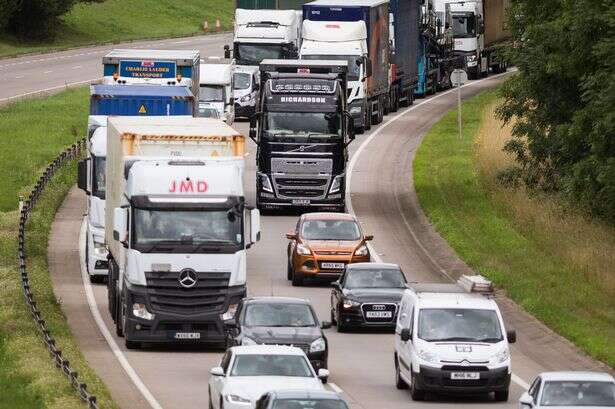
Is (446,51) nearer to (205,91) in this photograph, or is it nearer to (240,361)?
(205,91)

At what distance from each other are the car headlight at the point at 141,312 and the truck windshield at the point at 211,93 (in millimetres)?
42142

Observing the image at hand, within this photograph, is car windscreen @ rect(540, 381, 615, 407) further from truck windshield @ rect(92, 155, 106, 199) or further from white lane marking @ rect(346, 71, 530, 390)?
truck windshield @ rect(92, 155, 106, 199)

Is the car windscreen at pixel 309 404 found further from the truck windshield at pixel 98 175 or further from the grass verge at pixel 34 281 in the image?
the truck windshield at pixel 98 175

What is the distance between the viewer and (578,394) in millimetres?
24656

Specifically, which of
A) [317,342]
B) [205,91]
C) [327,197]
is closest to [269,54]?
[205,91]

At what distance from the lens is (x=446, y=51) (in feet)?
315

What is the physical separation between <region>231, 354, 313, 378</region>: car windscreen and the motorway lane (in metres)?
63.9

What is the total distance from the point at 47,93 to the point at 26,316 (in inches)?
2239

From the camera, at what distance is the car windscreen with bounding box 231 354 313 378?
26875mm

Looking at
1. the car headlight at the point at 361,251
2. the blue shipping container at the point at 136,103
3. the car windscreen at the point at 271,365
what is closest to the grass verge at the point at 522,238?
the car headlight at the point at 361,251

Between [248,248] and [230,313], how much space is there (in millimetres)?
1294

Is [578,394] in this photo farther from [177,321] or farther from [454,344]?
[177,321]

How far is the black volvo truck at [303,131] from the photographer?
53844mm

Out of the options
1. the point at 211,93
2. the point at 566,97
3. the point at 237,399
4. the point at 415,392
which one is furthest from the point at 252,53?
the point at 237,399
